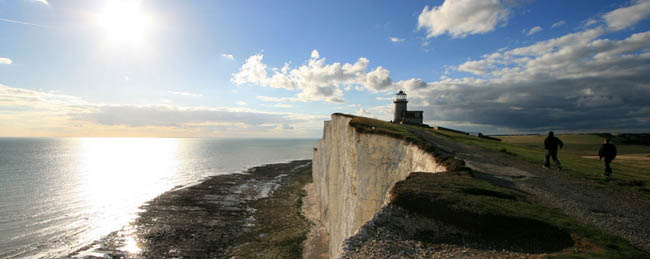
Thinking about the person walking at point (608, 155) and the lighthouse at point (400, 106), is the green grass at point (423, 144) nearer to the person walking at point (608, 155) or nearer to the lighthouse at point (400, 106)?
the person walking at point (608, 155)

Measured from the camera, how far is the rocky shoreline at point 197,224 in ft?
70.8

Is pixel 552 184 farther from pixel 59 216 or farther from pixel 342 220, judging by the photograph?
pixel 59 216

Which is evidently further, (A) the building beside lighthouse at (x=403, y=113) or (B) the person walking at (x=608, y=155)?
(A) the building beside lighthouse at (x=403, y=113)

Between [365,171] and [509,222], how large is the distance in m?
12.6

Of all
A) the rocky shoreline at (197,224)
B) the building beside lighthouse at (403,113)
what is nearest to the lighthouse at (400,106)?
the building beside lighthouse at (403,113)

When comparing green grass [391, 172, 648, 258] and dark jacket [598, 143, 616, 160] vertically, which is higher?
dark jacket [598, 143, 616, 160]

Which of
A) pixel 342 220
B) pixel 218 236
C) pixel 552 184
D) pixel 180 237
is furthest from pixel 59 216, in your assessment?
pixel 552 184

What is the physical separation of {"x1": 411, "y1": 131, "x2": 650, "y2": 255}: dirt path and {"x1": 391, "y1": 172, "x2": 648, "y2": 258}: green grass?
0.82 m

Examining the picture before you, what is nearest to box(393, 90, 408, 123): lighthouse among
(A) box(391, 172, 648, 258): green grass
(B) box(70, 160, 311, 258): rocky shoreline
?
(B) box(70, 160, 311, 258): rocky shoreline

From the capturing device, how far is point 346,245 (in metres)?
5.39

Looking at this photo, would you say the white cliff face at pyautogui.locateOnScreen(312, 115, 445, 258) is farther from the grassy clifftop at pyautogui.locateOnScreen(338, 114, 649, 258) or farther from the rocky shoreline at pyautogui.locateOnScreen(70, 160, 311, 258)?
the rocky shoreline at pyautogui.locateOnScreen(70, 160, 311, 258)

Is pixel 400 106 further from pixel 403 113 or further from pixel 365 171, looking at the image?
pixel 365 171

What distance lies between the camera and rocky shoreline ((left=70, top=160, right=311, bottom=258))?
21594 millimetres

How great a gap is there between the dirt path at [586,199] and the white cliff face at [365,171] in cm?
288
